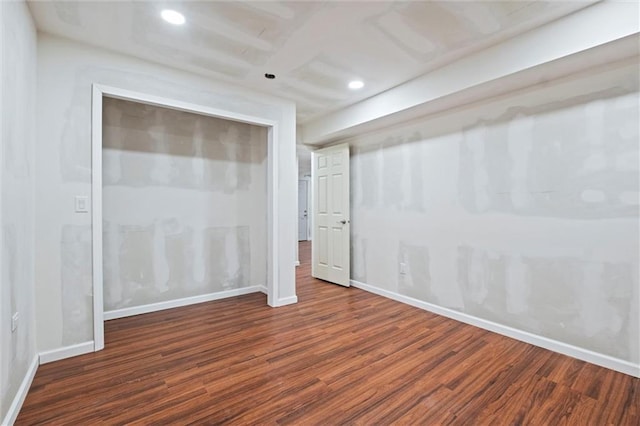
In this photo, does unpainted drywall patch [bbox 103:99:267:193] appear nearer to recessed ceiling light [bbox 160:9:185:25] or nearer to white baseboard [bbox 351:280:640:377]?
recessed ceiling light [bbox 160:9:185:25]

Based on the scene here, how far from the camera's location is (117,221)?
3.33 m

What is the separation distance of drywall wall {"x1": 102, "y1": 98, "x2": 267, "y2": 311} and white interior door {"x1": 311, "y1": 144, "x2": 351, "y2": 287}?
1.08 meters

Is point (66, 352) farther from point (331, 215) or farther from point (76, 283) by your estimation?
point (331, 215)

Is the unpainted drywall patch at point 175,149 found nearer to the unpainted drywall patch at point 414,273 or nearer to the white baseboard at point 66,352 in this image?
the white baseboard at point 66,352


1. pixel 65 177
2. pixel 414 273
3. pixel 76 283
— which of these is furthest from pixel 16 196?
pixel 414 273

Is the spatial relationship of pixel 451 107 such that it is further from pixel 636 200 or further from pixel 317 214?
pixel 317 214

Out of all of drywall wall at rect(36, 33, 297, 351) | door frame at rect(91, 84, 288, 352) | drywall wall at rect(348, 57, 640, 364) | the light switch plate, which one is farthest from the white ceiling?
the light switch plate

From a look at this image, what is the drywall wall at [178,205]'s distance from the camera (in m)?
3.32

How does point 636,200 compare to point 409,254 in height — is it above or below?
above

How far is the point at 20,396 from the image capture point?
1.83 m

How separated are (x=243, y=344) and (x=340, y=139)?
11.0 feet

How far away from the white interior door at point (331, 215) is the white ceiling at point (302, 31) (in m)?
A: 1.72

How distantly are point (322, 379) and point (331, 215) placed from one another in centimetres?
292

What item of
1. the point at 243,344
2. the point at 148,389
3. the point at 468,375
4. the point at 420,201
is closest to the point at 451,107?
the point at 420,201
